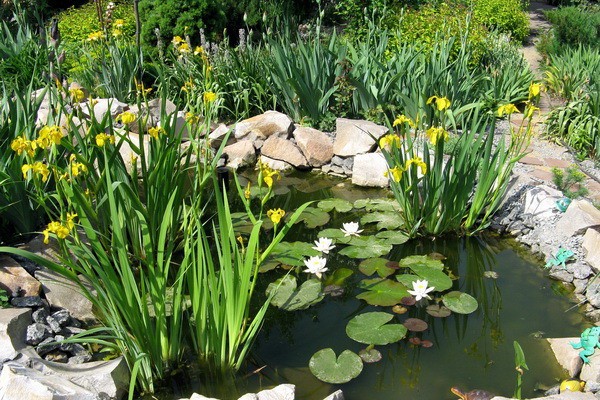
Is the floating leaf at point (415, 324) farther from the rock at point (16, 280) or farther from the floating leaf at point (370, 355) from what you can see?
the rock at point (16, 280)

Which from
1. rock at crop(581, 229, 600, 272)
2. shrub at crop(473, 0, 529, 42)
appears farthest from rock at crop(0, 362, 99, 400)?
shrub at crop(473, 0, 529, 42)

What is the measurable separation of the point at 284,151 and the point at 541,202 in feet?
6.96

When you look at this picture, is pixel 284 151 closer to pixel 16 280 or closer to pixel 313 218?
pixel 313 218

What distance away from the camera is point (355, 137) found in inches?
206

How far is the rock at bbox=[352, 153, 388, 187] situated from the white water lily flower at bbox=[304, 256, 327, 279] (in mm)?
1499

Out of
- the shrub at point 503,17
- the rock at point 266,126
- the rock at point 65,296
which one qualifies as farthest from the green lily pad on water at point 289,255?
the shrub at point 503,17

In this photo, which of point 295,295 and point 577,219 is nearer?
point 295,295

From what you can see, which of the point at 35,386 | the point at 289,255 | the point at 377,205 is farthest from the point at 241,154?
the point at 35,386

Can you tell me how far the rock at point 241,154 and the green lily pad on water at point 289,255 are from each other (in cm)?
163

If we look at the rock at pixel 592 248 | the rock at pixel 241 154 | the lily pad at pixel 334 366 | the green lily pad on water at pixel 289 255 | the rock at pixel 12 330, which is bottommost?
the rock at pixel 241 154

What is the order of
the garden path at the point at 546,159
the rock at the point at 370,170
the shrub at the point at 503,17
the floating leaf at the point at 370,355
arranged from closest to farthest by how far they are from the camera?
the floating leaf at the point at 370,355, the garden path at the point at 546,159, the rock at the point at 370,170, the shrub at the point at 503,17

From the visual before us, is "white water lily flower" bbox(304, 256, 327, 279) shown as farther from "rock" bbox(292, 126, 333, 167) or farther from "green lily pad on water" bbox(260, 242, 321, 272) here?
"rock" bbox(292, 126, 333, 167)

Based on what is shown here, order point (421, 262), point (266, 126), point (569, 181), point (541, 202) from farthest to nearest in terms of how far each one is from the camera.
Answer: point (266, 126) → point (569, 181) → point (541, 202) → point (421, 262)

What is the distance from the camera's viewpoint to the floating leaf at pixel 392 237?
4027mm
